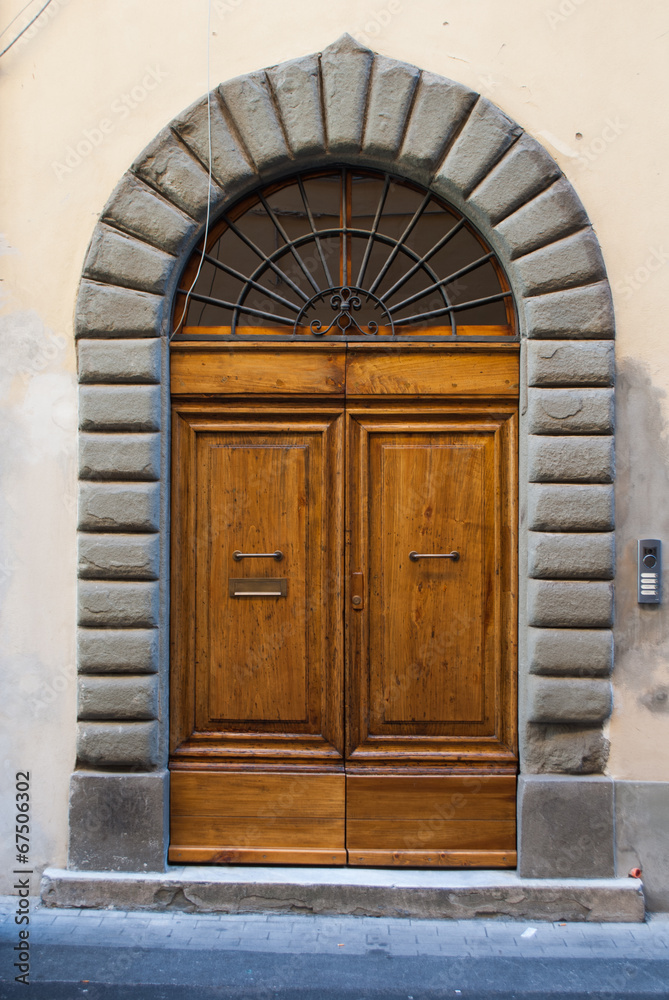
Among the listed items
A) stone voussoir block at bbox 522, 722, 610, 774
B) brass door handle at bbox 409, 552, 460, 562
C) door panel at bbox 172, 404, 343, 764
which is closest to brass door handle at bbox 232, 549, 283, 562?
door panel at bbox 172, 404, 343, 764

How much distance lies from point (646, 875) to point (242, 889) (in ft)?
7.18

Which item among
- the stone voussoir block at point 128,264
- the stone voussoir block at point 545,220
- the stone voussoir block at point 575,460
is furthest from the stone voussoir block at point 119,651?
the stone voussoir block at point 545,220

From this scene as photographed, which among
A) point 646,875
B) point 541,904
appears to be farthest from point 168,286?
point 646,875

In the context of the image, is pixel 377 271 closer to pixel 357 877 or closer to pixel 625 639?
A: pixel 625 639

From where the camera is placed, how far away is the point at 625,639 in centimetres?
385

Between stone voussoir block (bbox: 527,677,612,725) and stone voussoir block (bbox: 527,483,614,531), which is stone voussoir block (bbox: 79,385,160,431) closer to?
stone voussoir block (bbox: 527,483,614,531)

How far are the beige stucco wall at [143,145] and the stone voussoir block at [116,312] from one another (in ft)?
0.47

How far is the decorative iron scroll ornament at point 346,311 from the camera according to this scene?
3967 mm

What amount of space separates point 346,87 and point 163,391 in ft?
6.45

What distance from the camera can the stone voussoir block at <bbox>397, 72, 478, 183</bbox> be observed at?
3.81 meters

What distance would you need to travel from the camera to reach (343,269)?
398 cm

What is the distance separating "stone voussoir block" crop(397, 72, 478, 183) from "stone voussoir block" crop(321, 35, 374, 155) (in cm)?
30

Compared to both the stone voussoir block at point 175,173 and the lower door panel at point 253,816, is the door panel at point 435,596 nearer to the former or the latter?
the lower door panel at point 253,816

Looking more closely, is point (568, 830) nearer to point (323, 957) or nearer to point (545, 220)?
point (323, 957)
